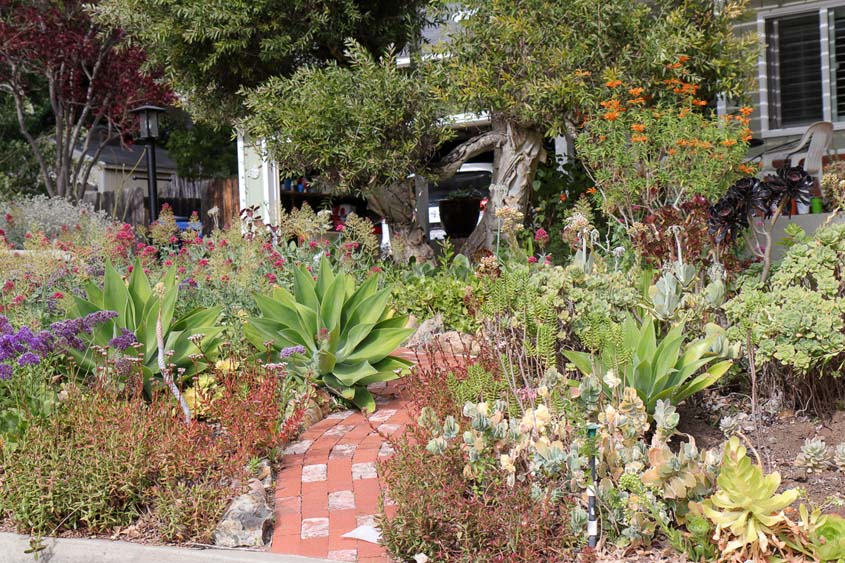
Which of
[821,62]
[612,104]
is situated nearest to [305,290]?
[612,104]

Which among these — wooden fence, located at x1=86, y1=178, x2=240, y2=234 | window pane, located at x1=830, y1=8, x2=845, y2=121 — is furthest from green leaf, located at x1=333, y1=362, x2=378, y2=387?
wooden fence, located at x1=86, y1=178, x2=240, y2=234

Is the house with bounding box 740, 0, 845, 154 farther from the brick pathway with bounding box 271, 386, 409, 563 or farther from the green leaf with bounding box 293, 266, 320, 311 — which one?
the brick pathway with bounding box 271, 386, 409, 563

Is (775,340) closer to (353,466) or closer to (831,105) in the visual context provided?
(353,466)

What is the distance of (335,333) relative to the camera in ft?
18.3

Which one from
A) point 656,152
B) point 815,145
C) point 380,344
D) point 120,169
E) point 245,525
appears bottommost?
point 245,525

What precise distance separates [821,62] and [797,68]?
0.41m

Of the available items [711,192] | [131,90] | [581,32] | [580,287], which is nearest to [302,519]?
[580,287]

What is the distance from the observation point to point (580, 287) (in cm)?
524

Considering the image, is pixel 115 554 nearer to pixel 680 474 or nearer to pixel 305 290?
pixel 305 290

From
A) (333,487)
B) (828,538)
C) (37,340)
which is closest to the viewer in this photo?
(828,538)

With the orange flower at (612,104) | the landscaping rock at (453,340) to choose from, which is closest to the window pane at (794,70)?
the orange flower at (612,104)

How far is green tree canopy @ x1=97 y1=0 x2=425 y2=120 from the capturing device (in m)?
9.30

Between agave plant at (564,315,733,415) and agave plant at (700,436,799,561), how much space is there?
3.11ft

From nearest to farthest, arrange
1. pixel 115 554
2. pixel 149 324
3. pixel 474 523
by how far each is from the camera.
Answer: pixel 474 523 → pixel 115 554 → pixel 149 324
